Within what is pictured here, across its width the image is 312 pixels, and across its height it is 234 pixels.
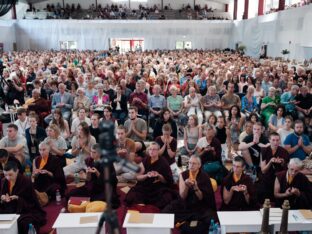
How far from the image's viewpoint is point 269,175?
5.16m

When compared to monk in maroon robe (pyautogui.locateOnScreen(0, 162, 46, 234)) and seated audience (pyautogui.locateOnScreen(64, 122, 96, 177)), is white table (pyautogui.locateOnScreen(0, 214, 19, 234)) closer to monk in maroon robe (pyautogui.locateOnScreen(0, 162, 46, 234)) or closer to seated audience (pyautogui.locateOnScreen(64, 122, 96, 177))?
monk in maroon robe (pyautogui.locateOnScreen(0, 162, 46, 234))

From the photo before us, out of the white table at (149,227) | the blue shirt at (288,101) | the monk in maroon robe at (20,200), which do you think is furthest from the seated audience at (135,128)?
the blue shirt at (288,101)

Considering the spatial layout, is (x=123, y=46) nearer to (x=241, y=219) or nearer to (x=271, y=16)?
(x=271, y=16)

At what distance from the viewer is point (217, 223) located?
4164 millimetres

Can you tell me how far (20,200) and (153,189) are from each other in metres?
1.82

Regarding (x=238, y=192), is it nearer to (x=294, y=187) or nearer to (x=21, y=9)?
(x=294, y=187)

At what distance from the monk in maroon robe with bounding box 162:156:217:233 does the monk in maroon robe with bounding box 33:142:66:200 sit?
1783 mm

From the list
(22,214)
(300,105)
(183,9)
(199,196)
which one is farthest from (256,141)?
(183,9)

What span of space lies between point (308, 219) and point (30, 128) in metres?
4.73

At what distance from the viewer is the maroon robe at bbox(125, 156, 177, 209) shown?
498 centimetres

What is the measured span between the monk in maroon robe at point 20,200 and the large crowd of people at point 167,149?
0.04 ft

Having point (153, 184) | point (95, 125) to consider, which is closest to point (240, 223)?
point (153, 184)

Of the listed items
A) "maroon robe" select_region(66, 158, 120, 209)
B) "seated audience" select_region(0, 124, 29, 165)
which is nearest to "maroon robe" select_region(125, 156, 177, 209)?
"maroon robe" select_region(66, 158, 120, 209)

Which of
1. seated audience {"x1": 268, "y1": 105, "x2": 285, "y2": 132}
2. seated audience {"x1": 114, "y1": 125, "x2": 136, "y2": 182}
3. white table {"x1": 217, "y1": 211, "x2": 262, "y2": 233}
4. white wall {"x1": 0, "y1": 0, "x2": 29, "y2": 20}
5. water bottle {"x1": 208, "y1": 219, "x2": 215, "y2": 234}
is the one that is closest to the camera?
white table {"x1": 217, "y1": 211, "x2": 262, "y2": 233}
